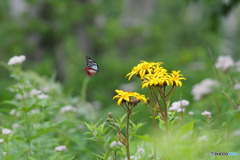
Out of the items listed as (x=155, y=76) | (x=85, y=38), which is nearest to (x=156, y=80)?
(x=155, y=76)

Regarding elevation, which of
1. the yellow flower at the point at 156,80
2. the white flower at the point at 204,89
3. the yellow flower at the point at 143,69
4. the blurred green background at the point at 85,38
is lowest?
the yellow flower at the point at 156,80

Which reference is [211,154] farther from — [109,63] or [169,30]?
[169,30]

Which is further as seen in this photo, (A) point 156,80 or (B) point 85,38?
(B) point 85,38

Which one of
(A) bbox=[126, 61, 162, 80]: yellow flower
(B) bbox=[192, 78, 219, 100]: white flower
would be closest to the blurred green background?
(B) bbox=[192, 78, 219, 100]: white flower

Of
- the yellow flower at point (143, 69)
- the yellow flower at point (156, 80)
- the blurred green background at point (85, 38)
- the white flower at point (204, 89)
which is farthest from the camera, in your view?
the blurred green background at point (85, 38)

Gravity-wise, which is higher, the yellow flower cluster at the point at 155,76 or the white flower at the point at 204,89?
the white flower at the point at 204,89

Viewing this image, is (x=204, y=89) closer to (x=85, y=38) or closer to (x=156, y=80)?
(x=156, y=80)

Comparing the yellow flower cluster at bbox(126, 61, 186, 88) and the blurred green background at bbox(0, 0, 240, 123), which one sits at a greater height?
the blurred green background at bbox(0, 0, 240, 123)

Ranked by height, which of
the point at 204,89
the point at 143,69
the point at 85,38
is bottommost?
the point at 143,69

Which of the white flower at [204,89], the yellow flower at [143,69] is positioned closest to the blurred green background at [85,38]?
the white flower at [204,89]

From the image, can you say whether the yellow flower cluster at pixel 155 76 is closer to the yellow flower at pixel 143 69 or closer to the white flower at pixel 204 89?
the yellow flower at pixel 143 69

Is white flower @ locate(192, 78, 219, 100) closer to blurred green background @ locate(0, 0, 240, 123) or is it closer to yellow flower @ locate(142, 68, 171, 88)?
yellow flower @ locate(142, 68, 171, 88)

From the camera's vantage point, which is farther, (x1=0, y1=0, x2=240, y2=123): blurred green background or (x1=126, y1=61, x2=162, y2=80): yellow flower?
(x1=0, y1=0, x2=240, y2=123): blurred green background

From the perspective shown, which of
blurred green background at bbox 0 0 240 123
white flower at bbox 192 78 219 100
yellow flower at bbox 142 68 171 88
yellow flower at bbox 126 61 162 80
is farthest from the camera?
blurred green background at bbox 0 0 240 123
